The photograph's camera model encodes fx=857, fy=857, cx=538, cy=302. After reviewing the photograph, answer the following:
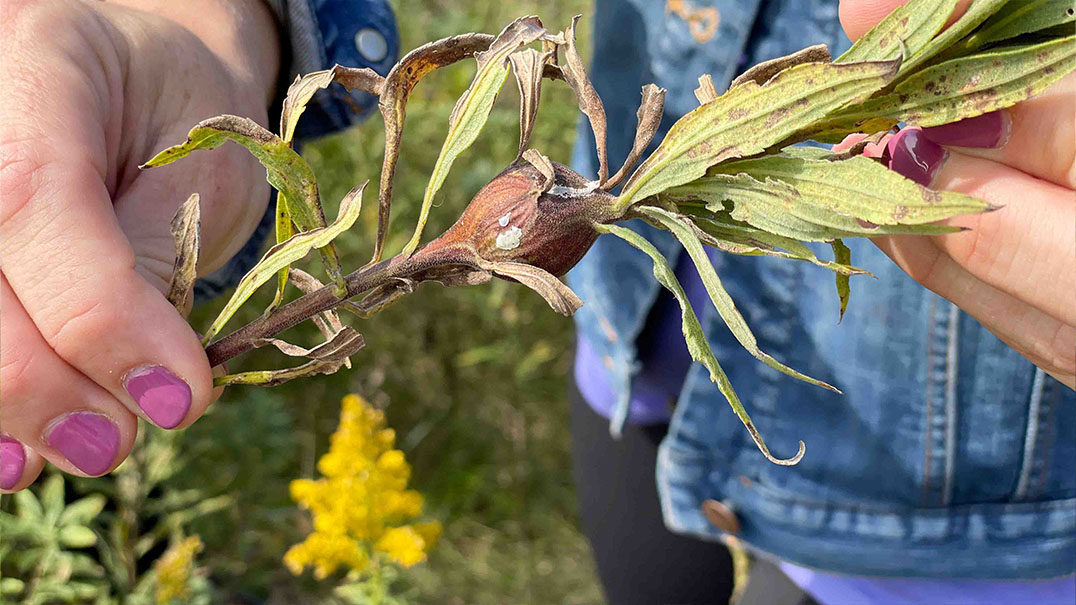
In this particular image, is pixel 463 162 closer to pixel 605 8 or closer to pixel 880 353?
pixel 605 8

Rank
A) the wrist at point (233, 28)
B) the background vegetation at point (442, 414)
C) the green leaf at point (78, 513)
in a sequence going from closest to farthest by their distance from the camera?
1. the wrist at point (233, 28)
2. the green leaf at point (78, 513)
3. the background vegetation at point (442, 414)

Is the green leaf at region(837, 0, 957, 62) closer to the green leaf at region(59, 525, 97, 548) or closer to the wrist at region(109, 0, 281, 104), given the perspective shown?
the wrist at region(109, 0, 281, 104)

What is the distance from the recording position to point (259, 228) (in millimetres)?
1087

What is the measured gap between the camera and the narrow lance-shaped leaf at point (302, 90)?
0.65m

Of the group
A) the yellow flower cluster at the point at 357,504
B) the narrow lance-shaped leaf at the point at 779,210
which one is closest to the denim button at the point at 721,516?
the yellow flower cluster at the point at 357,504

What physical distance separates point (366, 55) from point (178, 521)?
851 millimetres

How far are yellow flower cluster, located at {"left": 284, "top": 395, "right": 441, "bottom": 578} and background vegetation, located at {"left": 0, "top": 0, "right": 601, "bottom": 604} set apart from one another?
614mm

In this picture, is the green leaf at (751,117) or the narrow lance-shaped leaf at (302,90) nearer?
the green leaf at (751,117)

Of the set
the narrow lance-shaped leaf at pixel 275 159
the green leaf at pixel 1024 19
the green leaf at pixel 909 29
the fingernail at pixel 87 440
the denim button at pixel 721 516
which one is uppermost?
the green leaf at pixel 1024 19

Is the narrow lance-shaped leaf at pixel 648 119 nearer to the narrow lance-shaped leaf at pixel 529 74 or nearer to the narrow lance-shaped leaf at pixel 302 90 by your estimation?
the narrow lance-shaped leaf at pixel 529 74

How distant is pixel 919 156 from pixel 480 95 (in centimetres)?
35

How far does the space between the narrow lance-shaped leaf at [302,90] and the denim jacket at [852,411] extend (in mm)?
658

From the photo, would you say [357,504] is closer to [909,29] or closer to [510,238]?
[510,238]

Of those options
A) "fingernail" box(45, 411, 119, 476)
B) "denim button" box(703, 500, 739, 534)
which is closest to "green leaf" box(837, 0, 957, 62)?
"fingernail" box(45, 411, 119, 476)
